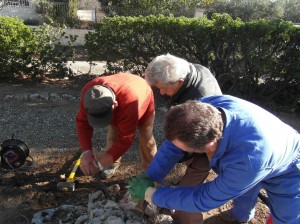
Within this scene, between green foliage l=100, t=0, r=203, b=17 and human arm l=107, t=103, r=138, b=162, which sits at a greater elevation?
green foliage l=100, t=0, r=203, b=17

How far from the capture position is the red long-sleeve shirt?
2.76 meters

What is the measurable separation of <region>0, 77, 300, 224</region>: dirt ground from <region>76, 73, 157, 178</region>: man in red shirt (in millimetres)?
795

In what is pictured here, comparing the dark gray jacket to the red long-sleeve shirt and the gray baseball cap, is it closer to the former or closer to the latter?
the red long-sleeve shirt

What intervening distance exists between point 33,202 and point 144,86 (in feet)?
5.65

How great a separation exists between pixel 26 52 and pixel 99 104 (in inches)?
185

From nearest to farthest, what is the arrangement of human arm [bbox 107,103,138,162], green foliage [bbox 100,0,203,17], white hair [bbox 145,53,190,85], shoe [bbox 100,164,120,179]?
white hair [bbox 145,53,190,85]
human arm [bbox 107,103,138,162]
shoe [bbox 100,164,120,179]
green foliage [bbox 100,0,203,17]

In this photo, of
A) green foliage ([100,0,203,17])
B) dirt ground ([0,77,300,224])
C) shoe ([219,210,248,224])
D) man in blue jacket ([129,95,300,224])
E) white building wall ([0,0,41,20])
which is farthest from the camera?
white building wall ([0,0,41,20])

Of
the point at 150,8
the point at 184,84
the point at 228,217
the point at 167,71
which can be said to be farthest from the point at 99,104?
the point at 150,8

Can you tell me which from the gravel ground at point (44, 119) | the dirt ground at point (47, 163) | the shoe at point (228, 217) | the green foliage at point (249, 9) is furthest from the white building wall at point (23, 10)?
the shoe at point (228, 217)

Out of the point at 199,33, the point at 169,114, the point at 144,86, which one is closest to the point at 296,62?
the point at 199,33

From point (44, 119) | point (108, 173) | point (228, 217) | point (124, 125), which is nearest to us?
point (124, 125)

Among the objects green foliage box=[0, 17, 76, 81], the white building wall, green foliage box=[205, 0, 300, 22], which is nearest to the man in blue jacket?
green foliage box=[0, 17, 76, 81]

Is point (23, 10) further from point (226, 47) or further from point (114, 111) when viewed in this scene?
point (114, 111)

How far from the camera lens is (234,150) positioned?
192cm
